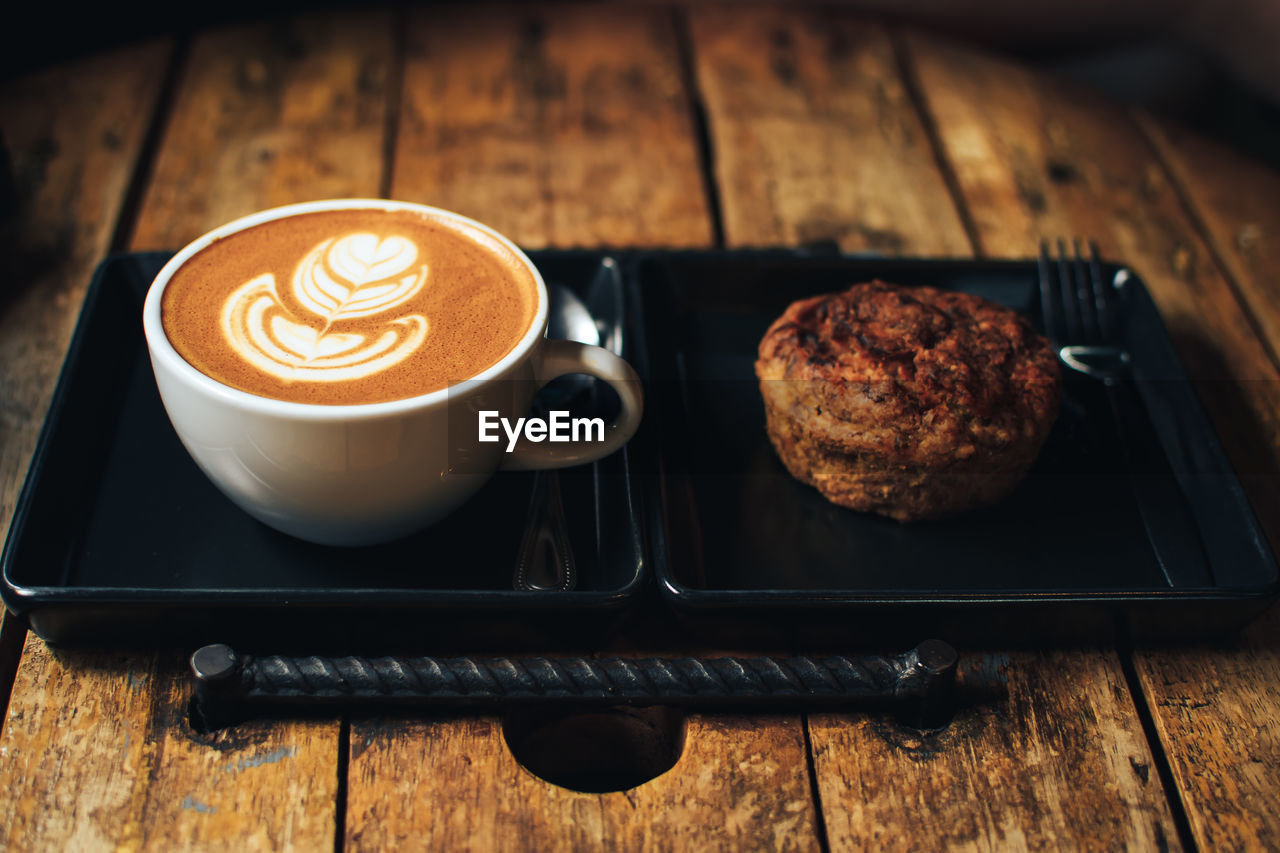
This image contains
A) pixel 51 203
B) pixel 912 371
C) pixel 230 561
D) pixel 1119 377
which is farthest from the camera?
pixel 51 203

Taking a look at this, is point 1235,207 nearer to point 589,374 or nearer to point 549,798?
point 589,374

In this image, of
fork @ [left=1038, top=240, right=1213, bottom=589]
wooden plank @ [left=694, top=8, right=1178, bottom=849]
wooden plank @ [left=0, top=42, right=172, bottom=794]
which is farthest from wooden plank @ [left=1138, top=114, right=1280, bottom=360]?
wooden plank @ [left=0, top=42, right=172, bottom=794]

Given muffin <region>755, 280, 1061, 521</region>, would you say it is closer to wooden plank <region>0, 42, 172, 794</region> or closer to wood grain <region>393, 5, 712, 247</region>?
wood grain <region>393, 5, 712, 247</region>

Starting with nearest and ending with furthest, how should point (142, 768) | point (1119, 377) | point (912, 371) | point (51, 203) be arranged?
1. point (142, 768)
2. point (912, 371)
3. point (1119, 377)
4. point (51, 203)

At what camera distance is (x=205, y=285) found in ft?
3.06

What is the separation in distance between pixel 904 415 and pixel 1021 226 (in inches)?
26.3

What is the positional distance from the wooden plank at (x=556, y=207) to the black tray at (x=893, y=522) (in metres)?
0.14

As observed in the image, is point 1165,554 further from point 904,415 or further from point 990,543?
point 904,415

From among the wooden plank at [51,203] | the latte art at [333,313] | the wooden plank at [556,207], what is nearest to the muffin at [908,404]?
the wooden plank at [556,207]

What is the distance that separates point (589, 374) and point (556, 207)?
0.60 metres

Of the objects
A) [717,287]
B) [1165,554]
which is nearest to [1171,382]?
[1165,554]

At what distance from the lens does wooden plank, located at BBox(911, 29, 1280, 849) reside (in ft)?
2.87

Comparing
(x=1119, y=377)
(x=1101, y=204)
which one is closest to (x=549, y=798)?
(x=1119, y=377)

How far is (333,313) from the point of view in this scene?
0.93 meters
